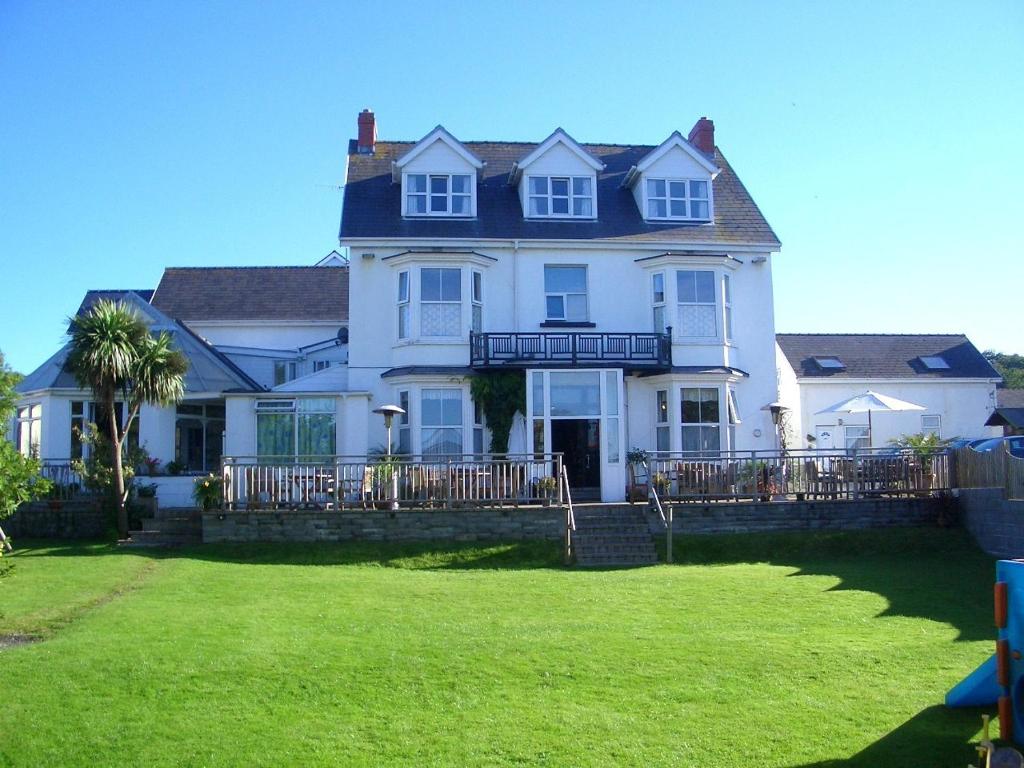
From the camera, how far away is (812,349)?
145 ft

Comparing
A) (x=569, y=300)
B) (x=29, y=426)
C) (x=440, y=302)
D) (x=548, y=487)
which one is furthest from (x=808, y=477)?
(x=29, y=426)

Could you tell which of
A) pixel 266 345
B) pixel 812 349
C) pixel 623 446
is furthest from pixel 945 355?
pixel 266 345

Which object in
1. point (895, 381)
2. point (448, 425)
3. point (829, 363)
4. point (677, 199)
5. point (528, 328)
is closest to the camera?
point (448, 425)

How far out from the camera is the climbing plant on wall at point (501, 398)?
2677 cm

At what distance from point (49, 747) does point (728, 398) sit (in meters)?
21.6

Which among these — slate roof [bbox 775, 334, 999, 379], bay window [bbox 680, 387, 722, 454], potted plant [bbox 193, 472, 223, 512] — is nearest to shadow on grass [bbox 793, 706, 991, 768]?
potted plant [bbox 193, 472, 223, 512]

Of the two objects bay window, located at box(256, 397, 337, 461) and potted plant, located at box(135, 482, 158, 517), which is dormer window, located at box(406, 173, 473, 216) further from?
potted plant, located at box(135, 482, 158, 517)

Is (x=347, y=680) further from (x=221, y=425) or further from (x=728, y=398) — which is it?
(x=221, y=425)

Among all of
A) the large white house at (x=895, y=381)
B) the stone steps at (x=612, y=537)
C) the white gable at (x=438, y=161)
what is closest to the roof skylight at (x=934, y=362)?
the large white house at (x=895, y=381)

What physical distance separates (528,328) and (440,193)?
16.5 ft

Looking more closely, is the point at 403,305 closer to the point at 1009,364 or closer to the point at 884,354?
the point at 884,354

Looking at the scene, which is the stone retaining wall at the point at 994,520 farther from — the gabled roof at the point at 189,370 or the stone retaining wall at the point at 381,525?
the gabled roof at the point at 189,370

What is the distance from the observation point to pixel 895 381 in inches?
1647

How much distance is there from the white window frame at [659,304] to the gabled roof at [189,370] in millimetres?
11992
